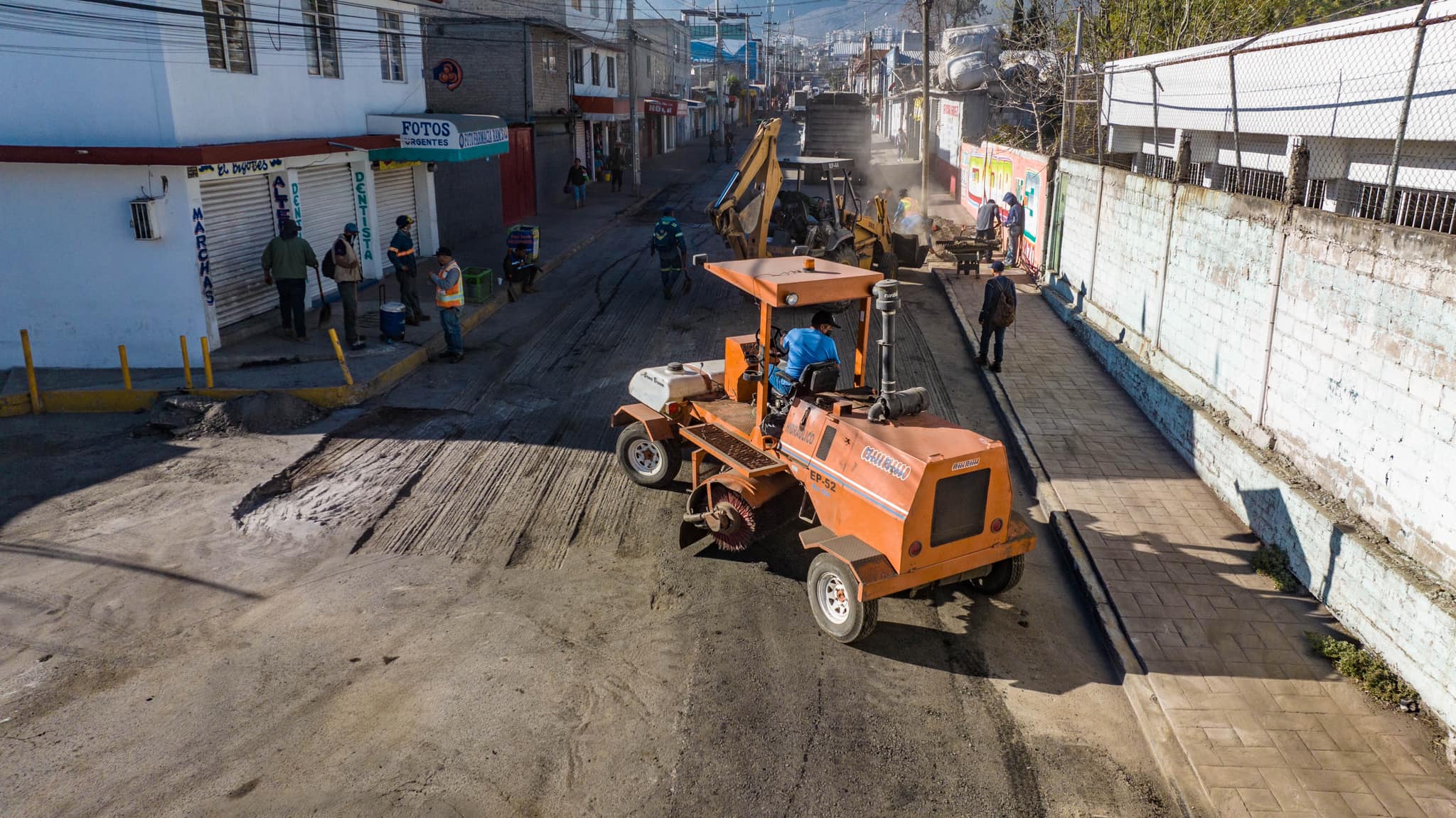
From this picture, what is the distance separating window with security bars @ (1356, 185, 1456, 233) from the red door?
20.7m

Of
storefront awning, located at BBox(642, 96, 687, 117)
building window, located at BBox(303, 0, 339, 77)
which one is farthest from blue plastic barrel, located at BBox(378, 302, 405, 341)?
storefront awning, located at BBox(642, 96, 687, 117)

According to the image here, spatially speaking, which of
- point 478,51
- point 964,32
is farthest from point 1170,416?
point 964,32

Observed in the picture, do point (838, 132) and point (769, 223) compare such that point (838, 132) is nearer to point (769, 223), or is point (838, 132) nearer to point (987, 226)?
point (987, 226)

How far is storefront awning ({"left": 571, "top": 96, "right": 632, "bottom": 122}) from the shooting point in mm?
34719

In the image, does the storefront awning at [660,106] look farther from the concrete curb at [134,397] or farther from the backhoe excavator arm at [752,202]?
the concrete curb at [134,397]

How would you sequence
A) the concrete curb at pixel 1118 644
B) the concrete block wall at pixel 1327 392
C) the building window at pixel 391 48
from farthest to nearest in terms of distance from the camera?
the building window at pixel 391 48 → the concrete block wall at pixel 1327 392 → the concrete curb at pixel 1118 644

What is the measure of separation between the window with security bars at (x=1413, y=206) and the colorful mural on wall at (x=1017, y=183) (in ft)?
27.4

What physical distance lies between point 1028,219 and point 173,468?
16343 mm

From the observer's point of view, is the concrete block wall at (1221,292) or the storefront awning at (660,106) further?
the storefront awning at (660,106)

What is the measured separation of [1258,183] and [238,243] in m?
14.1

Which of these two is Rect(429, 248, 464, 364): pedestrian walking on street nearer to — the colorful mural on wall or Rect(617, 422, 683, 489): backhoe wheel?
Rect(617, 422, 683, 489): backhoe wheel

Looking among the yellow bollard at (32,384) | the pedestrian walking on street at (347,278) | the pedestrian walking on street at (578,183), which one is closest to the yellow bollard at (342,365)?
the pedestrian walking on street at (347,278)

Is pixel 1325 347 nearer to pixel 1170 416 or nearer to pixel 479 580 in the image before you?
pixel 1170 416

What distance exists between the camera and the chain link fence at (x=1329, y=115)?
8.22 meters
